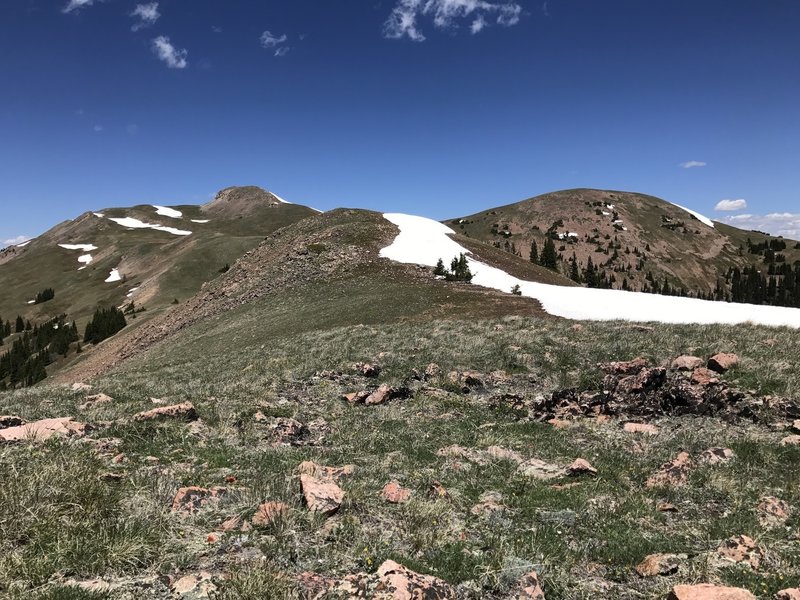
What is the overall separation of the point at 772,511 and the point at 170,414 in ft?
39.0

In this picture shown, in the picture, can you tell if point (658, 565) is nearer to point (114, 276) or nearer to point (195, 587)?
point (195, 587)

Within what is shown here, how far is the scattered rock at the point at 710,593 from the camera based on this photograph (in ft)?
14.6

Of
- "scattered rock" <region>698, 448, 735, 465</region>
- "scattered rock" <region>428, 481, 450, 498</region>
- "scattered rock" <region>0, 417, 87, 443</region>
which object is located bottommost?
"scattered rock" <region>428, 481, 450, 498</region>

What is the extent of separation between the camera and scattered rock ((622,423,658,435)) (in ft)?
36.7

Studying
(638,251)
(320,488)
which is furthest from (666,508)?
(638,251)

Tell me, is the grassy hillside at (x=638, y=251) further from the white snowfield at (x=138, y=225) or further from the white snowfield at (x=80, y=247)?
the white snowfield at (x=80, y=247)

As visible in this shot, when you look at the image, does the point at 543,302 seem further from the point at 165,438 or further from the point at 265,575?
the point at 265,575

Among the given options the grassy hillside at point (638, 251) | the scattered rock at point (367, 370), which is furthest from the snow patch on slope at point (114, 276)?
the scattered rock at point (367, 370)

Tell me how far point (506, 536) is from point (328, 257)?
151 feet

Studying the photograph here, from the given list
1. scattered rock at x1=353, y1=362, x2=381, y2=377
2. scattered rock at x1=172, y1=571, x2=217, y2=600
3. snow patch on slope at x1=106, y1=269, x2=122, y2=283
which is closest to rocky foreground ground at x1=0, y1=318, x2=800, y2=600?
scattered rock at x1=172, y1=571, x2=217, y2=600

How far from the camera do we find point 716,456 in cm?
922

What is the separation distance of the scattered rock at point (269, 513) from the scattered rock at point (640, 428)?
29.2ft

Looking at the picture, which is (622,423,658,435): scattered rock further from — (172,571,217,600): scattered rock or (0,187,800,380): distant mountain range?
(0,187,800,380): distant mountain range

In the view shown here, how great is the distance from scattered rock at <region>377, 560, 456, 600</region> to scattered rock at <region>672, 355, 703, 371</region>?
12691 millimetres
